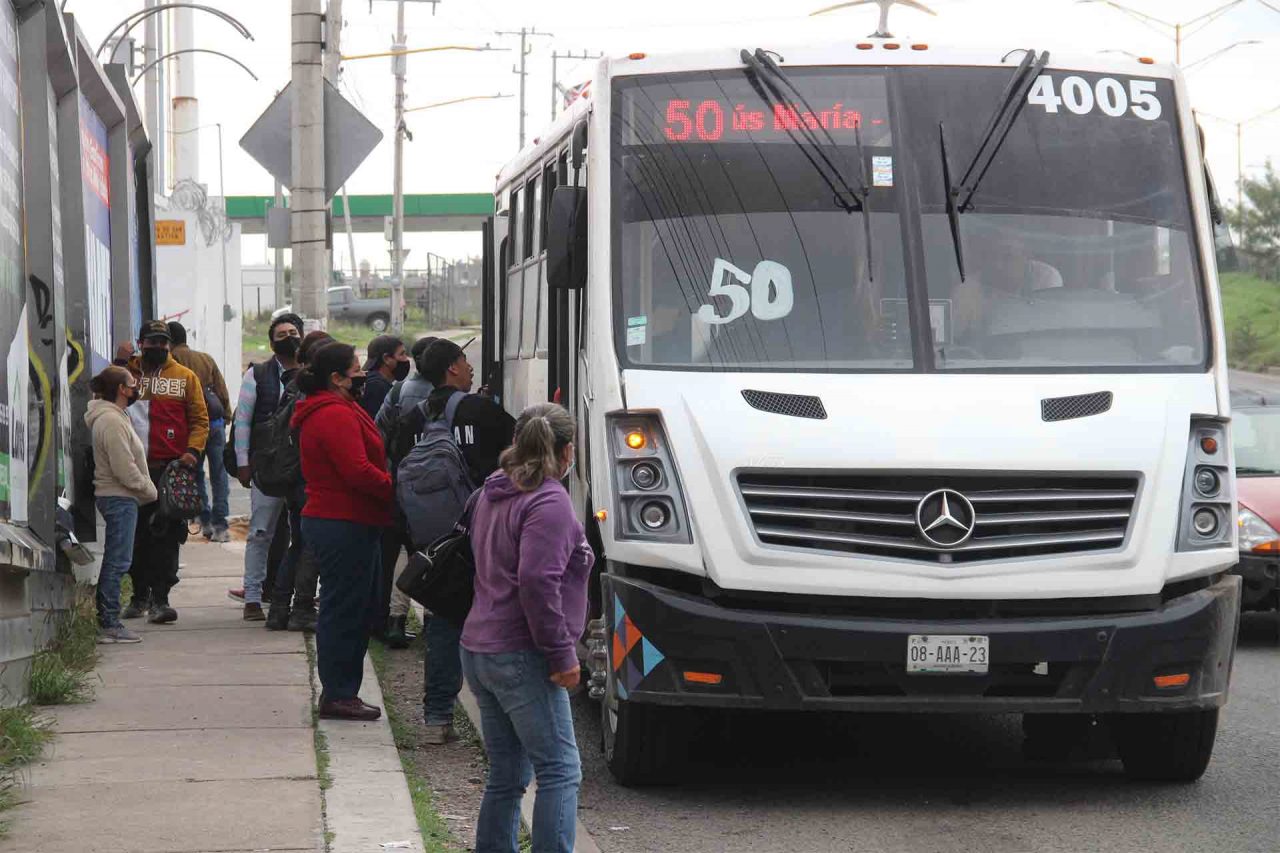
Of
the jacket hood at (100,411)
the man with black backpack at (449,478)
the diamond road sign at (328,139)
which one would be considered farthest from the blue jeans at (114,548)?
the diamond road sign at (328,139)

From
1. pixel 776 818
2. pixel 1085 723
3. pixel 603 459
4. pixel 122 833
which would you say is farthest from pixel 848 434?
pixel 122 833

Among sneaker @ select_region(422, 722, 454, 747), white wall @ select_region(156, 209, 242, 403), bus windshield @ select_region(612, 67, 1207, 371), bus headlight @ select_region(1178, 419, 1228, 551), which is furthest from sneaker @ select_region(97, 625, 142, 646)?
white wall @ select_region(156, 209, 242, 403)

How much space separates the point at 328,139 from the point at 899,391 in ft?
25.7

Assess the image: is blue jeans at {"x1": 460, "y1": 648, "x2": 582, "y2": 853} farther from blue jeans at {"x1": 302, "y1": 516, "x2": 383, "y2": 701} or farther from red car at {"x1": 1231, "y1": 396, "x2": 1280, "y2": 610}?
red car at {"x1": 1231, "y1": 396, "x2": 1280, "y2": 610}

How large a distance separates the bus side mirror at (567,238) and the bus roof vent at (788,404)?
106cm

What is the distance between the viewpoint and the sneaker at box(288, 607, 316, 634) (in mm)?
11570

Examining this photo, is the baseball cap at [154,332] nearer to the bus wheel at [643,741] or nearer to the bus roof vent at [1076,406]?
the bus wheel at [643,741]

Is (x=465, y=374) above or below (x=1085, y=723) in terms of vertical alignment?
above

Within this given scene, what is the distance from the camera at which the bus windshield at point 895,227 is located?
303 inches

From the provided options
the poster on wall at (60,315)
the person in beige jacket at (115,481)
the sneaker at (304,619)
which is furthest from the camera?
the sneaker at (304,619)

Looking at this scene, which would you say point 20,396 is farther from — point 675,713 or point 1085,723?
point 1085,723

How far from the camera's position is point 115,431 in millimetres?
10805

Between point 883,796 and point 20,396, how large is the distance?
448 cm

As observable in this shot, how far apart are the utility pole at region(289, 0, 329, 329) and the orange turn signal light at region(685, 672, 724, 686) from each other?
745cm
